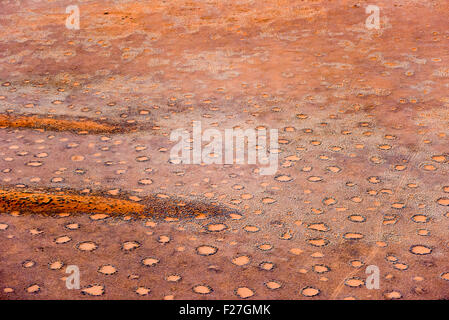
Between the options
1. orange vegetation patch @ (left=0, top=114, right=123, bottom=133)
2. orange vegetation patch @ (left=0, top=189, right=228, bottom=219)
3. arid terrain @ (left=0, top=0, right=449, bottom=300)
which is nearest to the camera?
arid terrain @ (left=0, top=0, right=449, bottom=300)

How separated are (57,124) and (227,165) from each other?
1.79 m

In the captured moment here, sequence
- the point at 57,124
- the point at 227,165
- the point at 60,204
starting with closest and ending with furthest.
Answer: the point at 60,204 < the point at 227,165 < the point at 57,124

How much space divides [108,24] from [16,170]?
3928 mm

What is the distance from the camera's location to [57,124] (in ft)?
14.8

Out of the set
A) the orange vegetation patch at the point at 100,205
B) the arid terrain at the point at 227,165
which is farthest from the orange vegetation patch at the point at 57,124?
the orange vegetation patch at the point at 100,205

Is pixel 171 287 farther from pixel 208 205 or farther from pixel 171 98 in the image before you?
pixel 171 98

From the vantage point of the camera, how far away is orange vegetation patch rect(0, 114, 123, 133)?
439 centimetres

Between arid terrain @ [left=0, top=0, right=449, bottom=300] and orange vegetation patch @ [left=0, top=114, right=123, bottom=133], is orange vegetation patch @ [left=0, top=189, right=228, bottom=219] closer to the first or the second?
arid terrain @ [left=0, top=0, right=449, bottom=300]

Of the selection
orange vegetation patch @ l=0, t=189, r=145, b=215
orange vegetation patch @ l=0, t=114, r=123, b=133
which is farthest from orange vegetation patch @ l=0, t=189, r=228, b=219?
orange vegetation patch @ l=0, t=114, r=123, b=133

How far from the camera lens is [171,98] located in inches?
198

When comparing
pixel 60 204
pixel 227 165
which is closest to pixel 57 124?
pixel 60 204

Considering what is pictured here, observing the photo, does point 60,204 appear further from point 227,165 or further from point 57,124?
point 57,124

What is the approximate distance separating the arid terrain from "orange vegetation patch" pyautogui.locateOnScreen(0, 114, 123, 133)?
2 centimetres
